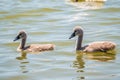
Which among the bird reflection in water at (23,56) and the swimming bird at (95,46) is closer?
the swimming bird at (95,46)

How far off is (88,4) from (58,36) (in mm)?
6463

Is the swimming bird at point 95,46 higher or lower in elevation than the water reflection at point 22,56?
higher

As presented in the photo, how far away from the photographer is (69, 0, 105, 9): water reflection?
64.8ft

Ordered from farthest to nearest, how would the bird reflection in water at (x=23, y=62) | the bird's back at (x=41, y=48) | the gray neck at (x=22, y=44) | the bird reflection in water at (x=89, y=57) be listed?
the gray neck at (x=22, y=44) → the bird's back at (x=41, y=48) → the bird reflection in water at (x=89, y=57) → the bird reflection in water at (x=23, y=62)

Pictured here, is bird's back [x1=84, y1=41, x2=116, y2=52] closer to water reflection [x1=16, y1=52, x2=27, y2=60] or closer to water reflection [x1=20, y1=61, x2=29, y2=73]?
water reflection [x1=16, y1=52, x2=27, y2=60]

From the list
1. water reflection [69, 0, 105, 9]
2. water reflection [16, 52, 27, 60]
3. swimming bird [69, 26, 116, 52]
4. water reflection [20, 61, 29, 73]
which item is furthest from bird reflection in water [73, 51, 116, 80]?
water reflection [69, 0, 105, 9]

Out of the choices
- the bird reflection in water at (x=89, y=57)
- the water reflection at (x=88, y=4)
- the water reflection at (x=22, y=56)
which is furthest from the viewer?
the water reflection at (x=88, y=4)

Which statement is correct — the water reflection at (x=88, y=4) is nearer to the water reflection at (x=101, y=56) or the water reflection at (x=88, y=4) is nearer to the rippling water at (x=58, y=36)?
the rippling water at (x=58, y=36)

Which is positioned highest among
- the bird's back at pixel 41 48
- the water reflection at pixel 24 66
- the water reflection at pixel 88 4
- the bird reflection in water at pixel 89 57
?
the water reflection at pixel 88 4

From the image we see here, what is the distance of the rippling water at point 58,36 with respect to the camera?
10.6m

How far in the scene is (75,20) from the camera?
16891 millimetres

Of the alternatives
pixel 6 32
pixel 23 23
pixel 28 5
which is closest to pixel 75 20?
pixel 23 23

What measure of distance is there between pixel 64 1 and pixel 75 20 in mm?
5036

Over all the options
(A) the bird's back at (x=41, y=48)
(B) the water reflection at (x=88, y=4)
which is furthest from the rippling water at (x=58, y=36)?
(A) the bird's back at (x=41, y=48)
